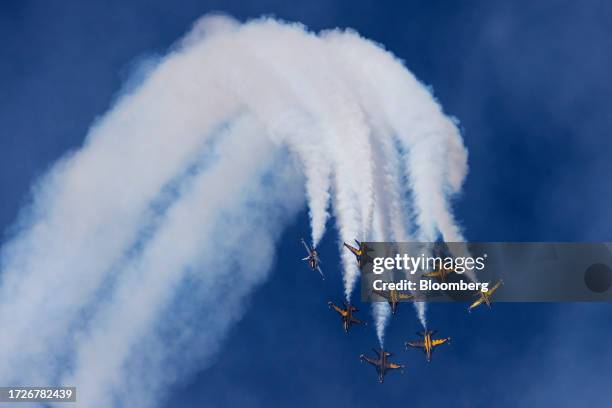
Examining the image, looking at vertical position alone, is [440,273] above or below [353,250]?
below

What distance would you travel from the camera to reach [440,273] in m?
70.1

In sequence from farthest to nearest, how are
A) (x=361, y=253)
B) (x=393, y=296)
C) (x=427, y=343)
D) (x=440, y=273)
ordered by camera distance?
(x=427, y=343) < (x=393, y=296) < (x=440, y=273) < (x=361, y=253)

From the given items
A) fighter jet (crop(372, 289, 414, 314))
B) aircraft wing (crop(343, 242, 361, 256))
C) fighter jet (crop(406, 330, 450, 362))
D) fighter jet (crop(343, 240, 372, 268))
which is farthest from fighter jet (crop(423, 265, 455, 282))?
fighter jet (crop(406, 330, 450, 362))

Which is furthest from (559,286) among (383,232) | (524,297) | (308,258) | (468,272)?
(308,258)

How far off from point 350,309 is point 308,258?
8197 mm

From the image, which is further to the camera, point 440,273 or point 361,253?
point 440,273

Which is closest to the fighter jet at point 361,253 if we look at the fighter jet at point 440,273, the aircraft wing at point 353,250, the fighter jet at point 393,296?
the aircraft wing at point 353,250

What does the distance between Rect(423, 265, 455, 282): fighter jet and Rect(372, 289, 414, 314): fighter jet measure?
364 cm

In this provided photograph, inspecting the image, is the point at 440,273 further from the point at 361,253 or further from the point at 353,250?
the point at 353,250

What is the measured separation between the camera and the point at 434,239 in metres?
67.8

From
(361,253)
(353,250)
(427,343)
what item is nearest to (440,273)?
(361,253)

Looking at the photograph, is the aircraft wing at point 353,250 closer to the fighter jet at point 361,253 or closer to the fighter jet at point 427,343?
the fighter jet at point 361,253

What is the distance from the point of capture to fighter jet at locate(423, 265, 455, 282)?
2751 inches

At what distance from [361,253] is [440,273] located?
8539 mm
